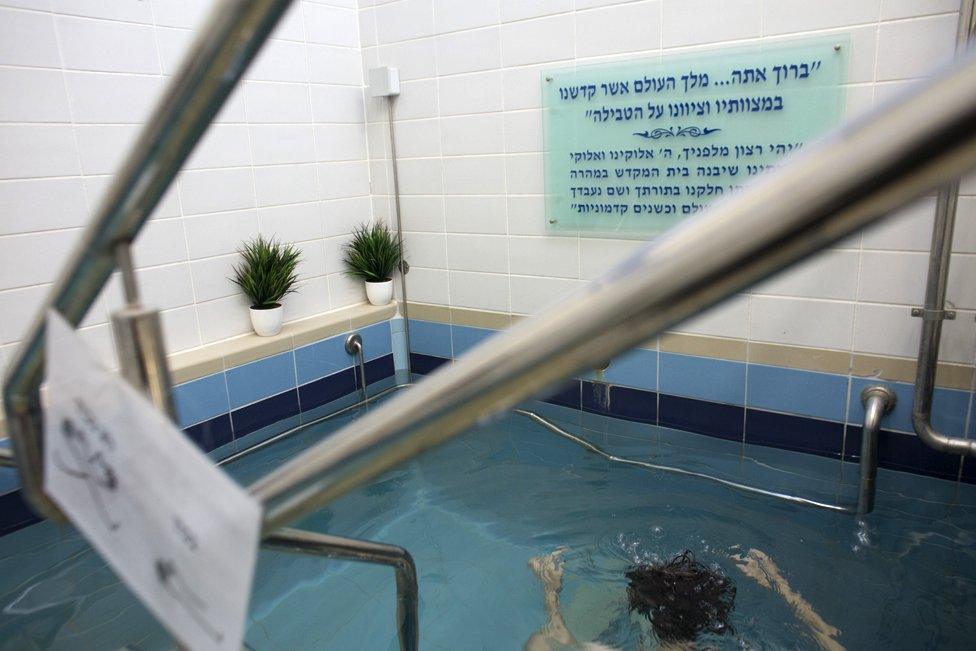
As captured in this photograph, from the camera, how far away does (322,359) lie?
11.7 ft

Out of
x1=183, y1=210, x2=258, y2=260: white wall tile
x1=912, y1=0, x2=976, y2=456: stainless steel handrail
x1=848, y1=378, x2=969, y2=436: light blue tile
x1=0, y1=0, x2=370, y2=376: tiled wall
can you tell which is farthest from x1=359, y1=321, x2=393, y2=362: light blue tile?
x1=912, y1=0, x2=976, y2=456: stainless steel handrail

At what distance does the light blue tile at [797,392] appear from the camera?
273 cm

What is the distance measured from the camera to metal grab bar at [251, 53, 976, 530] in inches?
11.2

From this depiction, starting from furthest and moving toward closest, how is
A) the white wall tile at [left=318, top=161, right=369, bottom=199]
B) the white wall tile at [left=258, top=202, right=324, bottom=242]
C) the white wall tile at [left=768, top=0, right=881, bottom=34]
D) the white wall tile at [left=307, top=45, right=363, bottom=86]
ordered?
the white wall tile at [left=318, top=161, right=369, bottom=199]
the white wall tile at [left=307, top=45, right=363, bottom=86]
the white wall tile at [left=258, top=202, right=324, bottom=242]
the white wall tile at [left=768, top=0, right=881, bottom=34]

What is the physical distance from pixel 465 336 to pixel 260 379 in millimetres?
1090

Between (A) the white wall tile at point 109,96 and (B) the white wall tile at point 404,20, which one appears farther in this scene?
(B) the white wall tile at point 404,20

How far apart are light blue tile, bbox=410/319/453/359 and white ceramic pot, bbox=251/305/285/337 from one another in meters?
0.83

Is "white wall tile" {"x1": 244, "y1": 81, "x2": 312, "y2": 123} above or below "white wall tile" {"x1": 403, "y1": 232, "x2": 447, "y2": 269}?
above

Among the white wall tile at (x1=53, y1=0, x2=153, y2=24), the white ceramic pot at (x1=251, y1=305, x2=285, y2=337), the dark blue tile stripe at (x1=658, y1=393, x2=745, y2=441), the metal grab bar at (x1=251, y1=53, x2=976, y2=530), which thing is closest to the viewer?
the metal grab bar at (x1=251, y1=53, x2=976, y2=530)

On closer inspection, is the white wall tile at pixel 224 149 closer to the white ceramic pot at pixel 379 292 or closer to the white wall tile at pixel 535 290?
the white ceramic pot at pixel 379 292

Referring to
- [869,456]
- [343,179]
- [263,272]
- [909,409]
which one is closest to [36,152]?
[263,272]

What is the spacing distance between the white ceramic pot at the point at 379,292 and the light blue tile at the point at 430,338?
0.20 meters

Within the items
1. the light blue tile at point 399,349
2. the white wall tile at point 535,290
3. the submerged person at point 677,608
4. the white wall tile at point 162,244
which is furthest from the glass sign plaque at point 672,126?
the white wall tile at point 162,244

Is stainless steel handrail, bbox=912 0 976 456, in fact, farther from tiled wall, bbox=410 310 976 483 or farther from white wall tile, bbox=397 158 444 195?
white wall tile, bbox=397 158 444 195
